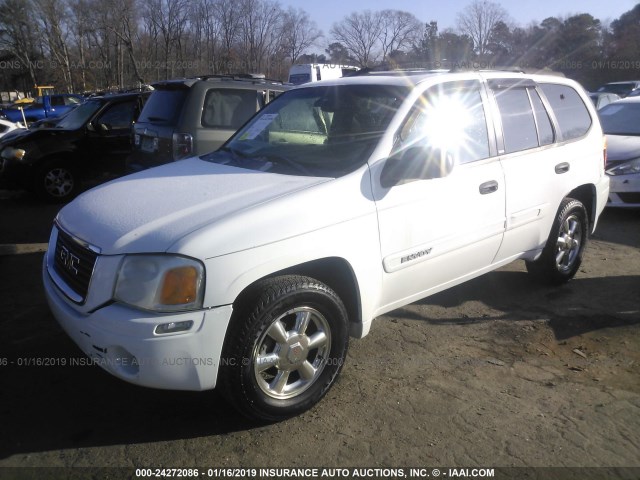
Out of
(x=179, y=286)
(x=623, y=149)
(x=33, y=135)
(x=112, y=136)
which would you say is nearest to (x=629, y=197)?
(x=623, y=149)

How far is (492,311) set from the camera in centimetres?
447

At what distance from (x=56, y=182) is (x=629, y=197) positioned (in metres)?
8.59

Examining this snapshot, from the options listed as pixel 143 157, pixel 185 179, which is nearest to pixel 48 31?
pixel 143 157

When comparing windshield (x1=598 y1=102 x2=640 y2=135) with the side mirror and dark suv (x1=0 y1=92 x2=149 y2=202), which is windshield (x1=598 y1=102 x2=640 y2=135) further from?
dark suv (x1=0 y1=92 x2=149 y2=202)

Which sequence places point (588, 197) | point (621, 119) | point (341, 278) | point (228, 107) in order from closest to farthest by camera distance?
point (341, 278)
point (588, 197)
point (228, 107)
point (621, 119)

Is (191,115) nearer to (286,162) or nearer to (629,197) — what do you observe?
(286,162)

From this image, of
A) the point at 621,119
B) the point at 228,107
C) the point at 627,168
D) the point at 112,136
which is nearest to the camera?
the point at 228,107

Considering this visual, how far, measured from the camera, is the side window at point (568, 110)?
458 cm

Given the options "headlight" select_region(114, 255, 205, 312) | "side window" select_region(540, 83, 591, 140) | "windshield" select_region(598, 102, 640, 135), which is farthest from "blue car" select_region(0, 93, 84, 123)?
"headlight" select_region(114, 255, 205, 312)

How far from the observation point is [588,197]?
4.98m

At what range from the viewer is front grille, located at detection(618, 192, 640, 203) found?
7.33 metres

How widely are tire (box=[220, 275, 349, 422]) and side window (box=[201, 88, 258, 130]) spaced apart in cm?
431

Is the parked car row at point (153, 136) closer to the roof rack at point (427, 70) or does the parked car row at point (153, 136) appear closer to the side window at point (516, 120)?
the roof rack at point (427, 70)

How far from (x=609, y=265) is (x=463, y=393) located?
328 cm
